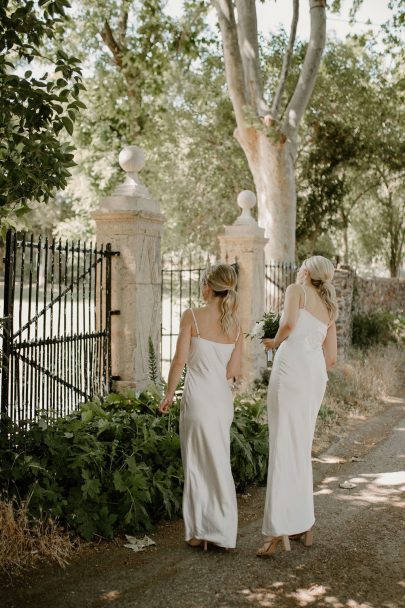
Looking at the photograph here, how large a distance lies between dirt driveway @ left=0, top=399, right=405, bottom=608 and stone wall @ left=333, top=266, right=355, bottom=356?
25.0 ft

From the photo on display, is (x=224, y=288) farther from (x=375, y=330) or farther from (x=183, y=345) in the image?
(x=375, y=330)

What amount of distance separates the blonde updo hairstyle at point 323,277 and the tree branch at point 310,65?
8.63 m

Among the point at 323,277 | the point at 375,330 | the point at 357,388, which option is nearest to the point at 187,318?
the point at 323,277

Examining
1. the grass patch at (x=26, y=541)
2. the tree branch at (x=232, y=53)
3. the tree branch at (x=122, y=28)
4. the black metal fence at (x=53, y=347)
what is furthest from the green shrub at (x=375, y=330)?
the tree branch at (x=122, y=28)

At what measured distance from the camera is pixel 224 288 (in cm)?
433

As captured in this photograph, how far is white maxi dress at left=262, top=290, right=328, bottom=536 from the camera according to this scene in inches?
171

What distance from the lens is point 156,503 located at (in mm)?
4957

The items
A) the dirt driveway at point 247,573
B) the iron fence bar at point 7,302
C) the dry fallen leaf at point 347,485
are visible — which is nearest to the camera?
the dirt driveway at point 247,573

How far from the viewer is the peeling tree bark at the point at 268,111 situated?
12328mm

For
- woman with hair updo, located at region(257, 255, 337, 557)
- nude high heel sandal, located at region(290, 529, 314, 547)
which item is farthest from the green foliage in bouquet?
nude high heel sandal, located at region(290, 529, 314, 547)

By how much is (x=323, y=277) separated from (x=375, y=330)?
10.2 metres

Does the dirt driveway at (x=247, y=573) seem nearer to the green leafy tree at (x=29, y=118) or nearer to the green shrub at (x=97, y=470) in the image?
the green shrub at (x=97, y=470)

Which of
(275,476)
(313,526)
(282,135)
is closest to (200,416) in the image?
(275,476)

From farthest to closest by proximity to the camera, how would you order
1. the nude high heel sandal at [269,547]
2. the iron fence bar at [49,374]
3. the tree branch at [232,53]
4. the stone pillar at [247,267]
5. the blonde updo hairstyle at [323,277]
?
the tree branch at [232,53], the stone pillar at [247,267], the iron fence bar at [49,374], the blonde updo hairstyle at [323,277], the nude high heel sandal at [269,547]
